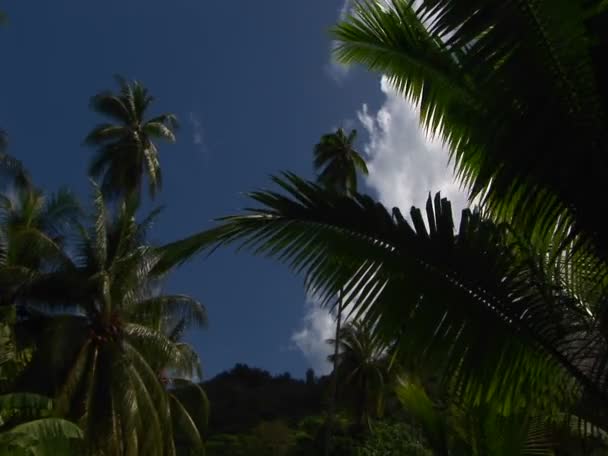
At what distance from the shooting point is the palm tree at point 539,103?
3.55 meters

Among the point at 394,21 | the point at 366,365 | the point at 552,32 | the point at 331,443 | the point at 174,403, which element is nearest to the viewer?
the point at 552,32

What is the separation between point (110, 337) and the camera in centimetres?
2208

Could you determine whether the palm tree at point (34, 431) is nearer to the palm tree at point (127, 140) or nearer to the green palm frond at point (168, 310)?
the green palm frond at point (168, 310)

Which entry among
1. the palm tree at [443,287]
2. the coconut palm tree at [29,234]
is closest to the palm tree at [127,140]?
the coconut palm tree at [29,234]

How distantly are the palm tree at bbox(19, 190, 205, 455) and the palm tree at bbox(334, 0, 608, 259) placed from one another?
16380 millimetres

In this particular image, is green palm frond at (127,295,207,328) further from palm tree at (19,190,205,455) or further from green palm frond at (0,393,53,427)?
green palm frond at (0,393,53,427)

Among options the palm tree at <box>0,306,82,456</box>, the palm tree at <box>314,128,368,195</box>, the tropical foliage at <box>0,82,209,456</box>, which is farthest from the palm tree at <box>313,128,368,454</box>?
the palm tree at <box>0,306,82,456</box>

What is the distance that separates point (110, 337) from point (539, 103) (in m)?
19.7

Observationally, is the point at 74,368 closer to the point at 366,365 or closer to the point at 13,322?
the point at 13,322

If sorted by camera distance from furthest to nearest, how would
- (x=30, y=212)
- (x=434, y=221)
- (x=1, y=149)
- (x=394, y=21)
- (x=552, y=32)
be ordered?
(x=30, y=212), (x=1, y=149), (x=394, y=21), (x=434, y=221), (x=552, y=32)

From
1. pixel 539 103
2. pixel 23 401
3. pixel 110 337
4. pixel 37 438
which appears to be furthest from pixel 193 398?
pixel 539 103

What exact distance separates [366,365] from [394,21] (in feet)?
137

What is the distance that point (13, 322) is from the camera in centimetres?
2219

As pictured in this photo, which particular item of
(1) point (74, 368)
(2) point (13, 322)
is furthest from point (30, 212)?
(1) point (74, 368)
